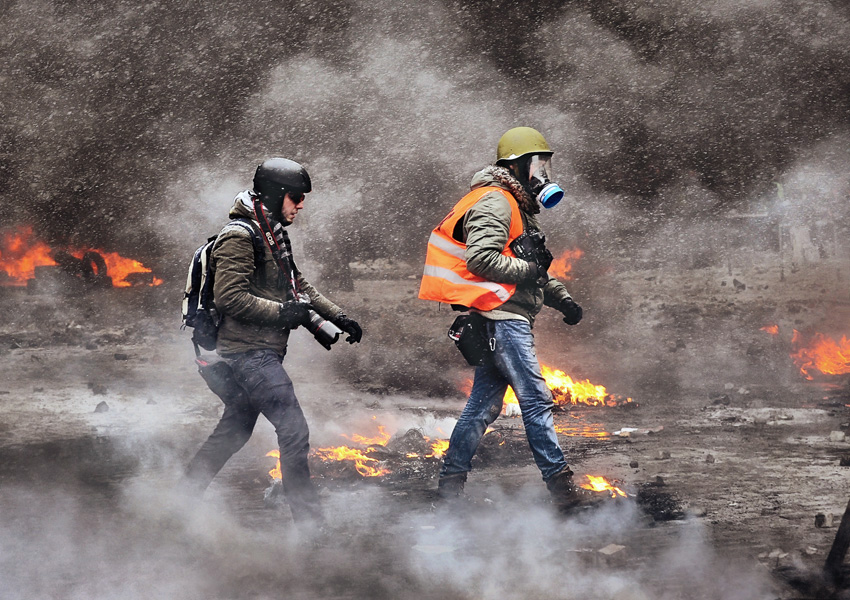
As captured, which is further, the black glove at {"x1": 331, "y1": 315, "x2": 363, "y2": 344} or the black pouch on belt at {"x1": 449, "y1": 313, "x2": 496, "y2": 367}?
the black pouch on belt at {"x1": 449, "y1": 313, "x2": 496, "y2": 367}

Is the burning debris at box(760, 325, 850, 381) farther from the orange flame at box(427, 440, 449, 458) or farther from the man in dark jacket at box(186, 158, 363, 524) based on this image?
the man in dark jacket at box(186, 158, 363, 524)

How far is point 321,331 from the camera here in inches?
146

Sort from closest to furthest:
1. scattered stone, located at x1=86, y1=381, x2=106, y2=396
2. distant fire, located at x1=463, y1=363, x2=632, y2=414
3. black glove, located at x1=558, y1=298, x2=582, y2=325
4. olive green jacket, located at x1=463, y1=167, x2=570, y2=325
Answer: olive green jacket, located at x1=463, y1=167, x2=570, y2=325, black glove, located at x1=558, y1=298, x2=582, y2=325, distant fire, located at x1=463, y1=363, x2=632, y2=414, scattered stone, located at x1=86, y1=381, x2=106, y2=396

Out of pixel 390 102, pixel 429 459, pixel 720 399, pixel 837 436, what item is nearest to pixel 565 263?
pixel 720 399

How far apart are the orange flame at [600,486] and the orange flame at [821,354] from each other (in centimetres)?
409

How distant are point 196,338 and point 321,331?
0.56 m

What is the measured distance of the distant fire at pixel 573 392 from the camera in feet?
23.8

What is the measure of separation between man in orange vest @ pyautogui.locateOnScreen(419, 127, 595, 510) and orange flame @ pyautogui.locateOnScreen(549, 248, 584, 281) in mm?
5896

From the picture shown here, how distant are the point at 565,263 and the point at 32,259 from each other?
23.1ft

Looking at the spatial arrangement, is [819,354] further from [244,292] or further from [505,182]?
[244,292]

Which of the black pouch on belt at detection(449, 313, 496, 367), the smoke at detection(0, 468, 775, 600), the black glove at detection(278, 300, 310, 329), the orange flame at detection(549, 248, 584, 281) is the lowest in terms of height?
the smoke at detection(0, 468, 775, 600)

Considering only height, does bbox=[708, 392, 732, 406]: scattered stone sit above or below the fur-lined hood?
above

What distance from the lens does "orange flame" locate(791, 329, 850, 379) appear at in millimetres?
7980

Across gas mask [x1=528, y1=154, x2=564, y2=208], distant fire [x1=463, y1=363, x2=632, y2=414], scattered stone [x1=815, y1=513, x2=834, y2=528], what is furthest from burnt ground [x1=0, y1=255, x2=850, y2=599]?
gas mask [x1=528, y1=154, x2=564, y2=208]
